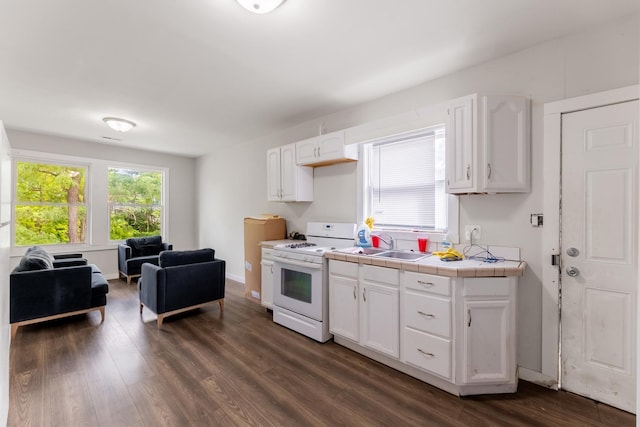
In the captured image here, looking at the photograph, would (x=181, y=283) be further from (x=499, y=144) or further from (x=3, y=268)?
(x=499, y=144)

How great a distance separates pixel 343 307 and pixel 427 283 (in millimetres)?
887

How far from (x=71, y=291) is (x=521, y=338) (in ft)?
14.8

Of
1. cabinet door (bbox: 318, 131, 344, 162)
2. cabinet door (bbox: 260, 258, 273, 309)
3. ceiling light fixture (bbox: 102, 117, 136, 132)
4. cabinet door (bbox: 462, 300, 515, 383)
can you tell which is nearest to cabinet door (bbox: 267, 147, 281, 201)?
cabinet door (bbox: 318, 131, 344, 162)

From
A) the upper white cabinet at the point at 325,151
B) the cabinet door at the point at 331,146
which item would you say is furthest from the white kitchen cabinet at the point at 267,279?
the cabinet door at the point at 331,146

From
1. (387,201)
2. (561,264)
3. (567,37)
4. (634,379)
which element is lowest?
(634,379)

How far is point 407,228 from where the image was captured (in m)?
3.06

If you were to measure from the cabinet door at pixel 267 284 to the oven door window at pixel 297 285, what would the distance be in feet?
1.05

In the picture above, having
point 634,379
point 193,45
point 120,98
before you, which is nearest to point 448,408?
point 634,379

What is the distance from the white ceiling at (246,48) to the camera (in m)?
1.83

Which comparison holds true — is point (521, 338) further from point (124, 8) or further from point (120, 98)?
point (120, 98)

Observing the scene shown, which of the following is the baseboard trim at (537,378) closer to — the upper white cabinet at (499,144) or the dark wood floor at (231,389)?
the dark wood floor at (231,389)

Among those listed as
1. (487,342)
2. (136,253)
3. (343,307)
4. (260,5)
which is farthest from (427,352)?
(136,253)

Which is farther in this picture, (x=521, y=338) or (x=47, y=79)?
(x=47, y=79)

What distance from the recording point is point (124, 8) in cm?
181
